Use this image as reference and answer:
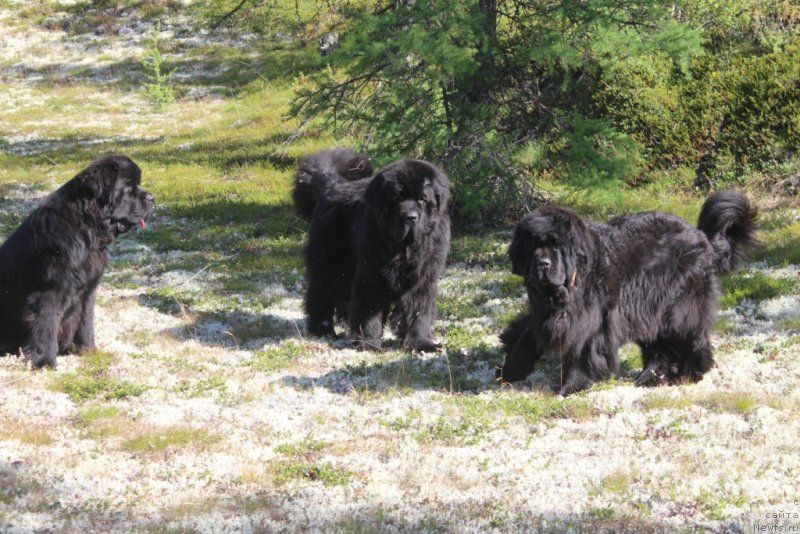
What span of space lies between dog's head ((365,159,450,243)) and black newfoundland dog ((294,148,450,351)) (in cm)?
1

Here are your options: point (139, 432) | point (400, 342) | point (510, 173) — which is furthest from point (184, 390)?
point (510, 173)

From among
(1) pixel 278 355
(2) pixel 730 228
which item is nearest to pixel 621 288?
(2) pixel 730 228

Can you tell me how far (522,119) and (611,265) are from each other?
6648 millimetres

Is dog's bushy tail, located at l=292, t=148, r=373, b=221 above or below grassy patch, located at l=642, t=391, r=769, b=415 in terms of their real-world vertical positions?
above

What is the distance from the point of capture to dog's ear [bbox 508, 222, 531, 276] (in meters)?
7.51

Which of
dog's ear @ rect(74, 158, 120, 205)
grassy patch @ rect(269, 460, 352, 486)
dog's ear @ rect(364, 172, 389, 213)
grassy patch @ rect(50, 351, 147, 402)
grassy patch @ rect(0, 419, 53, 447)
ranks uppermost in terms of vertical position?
dog's ear @ rect(74, 158, 120, 205)

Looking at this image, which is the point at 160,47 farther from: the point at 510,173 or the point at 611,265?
the point at 611,265

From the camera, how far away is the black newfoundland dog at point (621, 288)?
7488 millimetres

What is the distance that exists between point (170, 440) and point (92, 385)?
1675 millimetres

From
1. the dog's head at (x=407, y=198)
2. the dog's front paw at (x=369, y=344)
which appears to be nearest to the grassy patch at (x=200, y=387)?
the dog's front paw at (x=369, y=344)

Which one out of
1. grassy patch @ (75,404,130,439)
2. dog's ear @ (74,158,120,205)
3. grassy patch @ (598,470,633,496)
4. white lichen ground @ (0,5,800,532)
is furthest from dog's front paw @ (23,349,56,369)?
grassy patch @ (598,470,633,496)

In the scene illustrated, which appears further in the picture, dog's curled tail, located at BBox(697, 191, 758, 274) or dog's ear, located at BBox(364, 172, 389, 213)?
dog's ear, located at BBox(364, 172, 389, 213)

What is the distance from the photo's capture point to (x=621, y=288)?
7992 millimetres

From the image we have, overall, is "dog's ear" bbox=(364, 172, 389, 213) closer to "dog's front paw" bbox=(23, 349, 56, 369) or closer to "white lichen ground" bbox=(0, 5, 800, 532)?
"white lichen ground" bbox=(0, 5, 800, 532)
